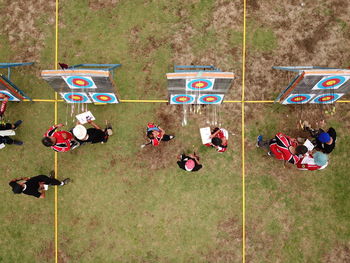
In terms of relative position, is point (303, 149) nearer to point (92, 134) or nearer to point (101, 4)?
point (92, 134)

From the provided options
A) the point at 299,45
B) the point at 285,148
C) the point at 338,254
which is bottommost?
the point at 338,254

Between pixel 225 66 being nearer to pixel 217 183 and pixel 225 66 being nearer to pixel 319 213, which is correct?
pixel 217 183

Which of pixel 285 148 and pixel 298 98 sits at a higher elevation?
pixel 298 98

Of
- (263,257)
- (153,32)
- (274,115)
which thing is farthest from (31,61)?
(263,257)

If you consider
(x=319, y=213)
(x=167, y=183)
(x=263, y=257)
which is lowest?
(x=263, y=257)

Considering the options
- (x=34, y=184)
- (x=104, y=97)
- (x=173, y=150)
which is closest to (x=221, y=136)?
(x=173, y=150)

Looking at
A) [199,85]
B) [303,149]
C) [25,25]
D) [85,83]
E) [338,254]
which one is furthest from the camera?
[25,25]

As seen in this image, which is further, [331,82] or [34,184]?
[34,184]
